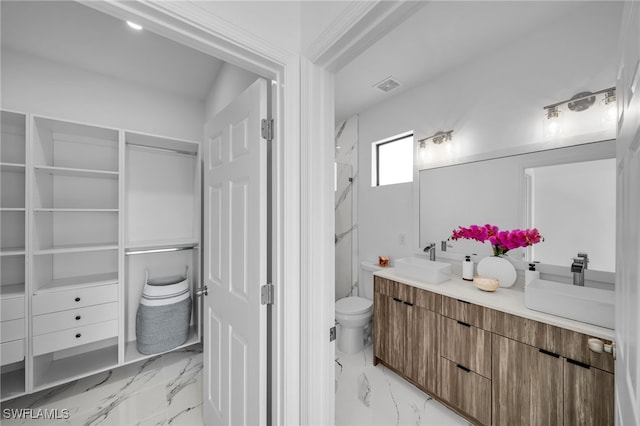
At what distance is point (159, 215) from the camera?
245 centimetres

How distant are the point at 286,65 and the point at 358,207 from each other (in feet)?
7.31

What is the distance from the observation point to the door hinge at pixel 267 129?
1086mm

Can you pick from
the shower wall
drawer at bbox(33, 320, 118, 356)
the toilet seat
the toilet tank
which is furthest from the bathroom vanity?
drawer at bbox(33, 320, 118, 356)

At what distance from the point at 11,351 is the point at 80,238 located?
2.78ft

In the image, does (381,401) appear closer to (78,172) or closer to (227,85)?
(227,85)

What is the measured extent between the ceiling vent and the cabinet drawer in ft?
6.26

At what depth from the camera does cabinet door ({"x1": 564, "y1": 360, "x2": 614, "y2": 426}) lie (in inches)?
43.6

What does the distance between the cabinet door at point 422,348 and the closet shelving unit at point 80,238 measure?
189cm

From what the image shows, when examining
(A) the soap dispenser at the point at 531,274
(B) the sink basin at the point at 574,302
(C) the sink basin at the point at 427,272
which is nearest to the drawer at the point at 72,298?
Result: (C) the sink basin at the point at 427,272

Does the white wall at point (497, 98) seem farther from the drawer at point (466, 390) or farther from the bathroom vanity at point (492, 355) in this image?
the drawer at point (466, 390)

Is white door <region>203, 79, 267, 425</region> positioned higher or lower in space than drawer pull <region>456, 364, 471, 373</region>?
higher

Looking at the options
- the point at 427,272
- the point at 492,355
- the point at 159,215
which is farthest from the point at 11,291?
the point at 492,355

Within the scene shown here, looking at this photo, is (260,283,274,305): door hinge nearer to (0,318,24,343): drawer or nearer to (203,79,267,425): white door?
(203,79,267,425): white door

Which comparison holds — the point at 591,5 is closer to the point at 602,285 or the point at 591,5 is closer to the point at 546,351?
the point at 602,285
